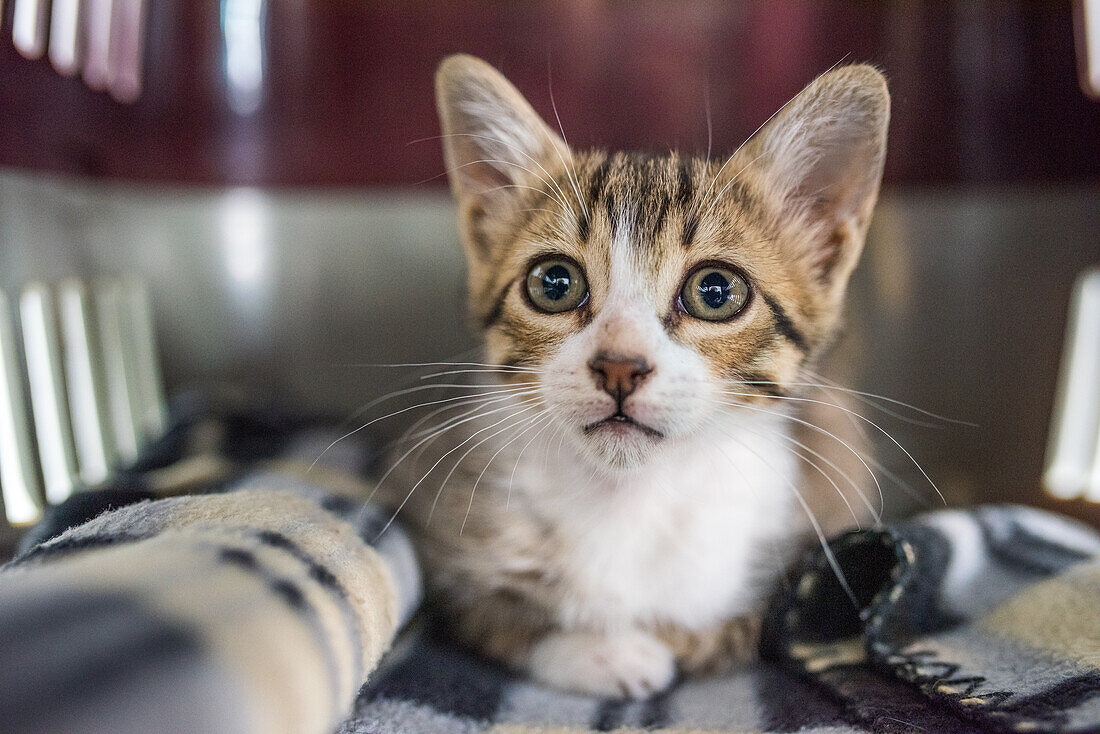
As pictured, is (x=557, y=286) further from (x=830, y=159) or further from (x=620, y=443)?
(x=830, y=159)

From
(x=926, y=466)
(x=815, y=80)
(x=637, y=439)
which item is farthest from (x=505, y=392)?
(x=926, y=466)

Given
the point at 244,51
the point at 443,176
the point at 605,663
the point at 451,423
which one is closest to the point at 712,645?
the point at 605,663

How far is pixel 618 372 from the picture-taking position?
26.1 inches

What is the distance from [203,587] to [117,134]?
39.4 inches

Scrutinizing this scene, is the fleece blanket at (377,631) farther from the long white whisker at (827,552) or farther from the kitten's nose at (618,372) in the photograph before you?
the kitten's nose at (618,372)

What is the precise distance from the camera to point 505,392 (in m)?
0.82

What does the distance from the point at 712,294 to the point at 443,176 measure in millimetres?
661

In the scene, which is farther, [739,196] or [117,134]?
[117,134]

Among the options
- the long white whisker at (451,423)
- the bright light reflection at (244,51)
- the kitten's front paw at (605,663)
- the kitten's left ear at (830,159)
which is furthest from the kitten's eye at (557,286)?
the bright light reflection at (244,51)

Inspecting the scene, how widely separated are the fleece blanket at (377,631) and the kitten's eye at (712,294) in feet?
1.04

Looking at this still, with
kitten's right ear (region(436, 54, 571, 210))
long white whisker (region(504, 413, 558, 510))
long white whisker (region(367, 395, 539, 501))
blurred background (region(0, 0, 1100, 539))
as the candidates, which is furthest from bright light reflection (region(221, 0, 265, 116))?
long white whisker (region(504, 413, 558, 510))

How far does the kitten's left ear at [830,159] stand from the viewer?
71 centimetres

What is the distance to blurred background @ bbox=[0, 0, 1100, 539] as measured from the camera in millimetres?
1152

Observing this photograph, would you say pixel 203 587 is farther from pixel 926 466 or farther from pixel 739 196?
pixel 926 466
